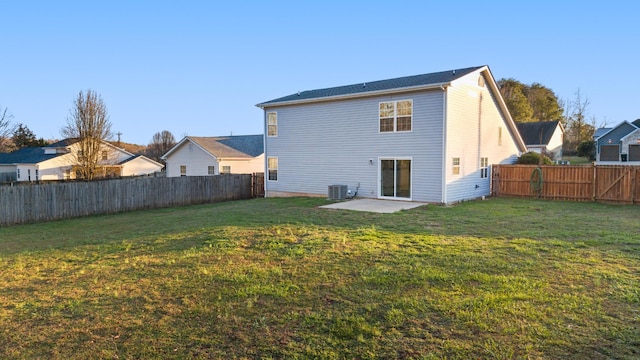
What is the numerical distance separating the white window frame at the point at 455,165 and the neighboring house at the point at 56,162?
101 ft

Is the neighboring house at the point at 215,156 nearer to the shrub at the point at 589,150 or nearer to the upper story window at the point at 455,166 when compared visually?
the upper story window at the point at 455,166

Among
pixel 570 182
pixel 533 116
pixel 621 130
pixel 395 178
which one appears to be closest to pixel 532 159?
pixel 570 182

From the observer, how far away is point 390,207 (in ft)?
43.2

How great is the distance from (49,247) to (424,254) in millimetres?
7827

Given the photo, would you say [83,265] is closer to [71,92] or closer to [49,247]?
[49,247]

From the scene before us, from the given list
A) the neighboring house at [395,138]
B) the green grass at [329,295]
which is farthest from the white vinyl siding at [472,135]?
the green grass at [329,295]

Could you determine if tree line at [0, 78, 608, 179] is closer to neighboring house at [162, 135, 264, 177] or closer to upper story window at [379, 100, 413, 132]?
neighboring house at [162, 135, 264, 177]

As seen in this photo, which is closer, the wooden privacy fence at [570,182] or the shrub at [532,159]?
the wooden privacy fence at [570,182]

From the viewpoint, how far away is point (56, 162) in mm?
→ 36594

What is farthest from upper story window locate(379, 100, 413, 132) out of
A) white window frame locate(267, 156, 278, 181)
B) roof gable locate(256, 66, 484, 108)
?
white window frame locate(267, 156, 278, 181)

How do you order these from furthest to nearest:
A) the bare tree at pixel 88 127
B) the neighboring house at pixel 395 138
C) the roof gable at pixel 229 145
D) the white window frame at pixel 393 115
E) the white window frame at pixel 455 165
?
the bare tree at pixel 88 127 → the roof gable at pixel 229 145 → the white window frame at pixel 393 115 → the white window frame at pixel 455 165 → the neighboring house at pixel 395 138

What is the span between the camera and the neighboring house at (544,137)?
35.6 m

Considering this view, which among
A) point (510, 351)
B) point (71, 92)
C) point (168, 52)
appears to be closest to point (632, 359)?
point (510, 351)

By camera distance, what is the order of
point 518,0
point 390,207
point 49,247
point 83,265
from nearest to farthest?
point 83,265 < point 49,247 < point 390,207 < point 518,0
